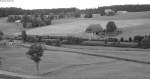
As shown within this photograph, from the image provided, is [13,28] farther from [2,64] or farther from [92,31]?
[2,64]

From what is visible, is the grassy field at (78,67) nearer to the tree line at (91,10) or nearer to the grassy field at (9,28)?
the grassy field at (9,28)

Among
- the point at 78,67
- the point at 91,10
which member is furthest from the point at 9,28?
the point at 78,67

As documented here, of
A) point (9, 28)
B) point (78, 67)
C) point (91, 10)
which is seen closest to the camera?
point (78, 67)

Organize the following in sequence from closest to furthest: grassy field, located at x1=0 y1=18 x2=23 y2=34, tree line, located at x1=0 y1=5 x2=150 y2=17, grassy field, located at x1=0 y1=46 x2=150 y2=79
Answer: grassy field, located at x1=0 y1=46 x2=150 y2=79
grassy field, located at x1=0 y1=18 x2=23 y2=34
tree line, located at x1=0 y1=5 x2=150 y2=17

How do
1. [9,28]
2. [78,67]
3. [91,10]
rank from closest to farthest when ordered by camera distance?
[78,67] → [9,28] → [91,10]

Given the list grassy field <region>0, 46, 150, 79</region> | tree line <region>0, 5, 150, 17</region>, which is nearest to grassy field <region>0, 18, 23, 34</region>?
tree line <region>0, 5, 150, 17</region>

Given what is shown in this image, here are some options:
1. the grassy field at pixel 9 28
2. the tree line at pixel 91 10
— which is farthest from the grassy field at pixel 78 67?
the tree line at pixel 91 10

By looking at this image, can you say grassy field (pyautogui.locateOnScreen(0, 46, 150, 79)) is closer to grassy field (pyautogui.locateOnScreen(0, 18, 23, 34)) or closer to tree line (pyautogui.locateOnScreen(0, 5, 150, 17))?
grassy field (pyautogui.locateOnScreen(0, 18, 23, 34))

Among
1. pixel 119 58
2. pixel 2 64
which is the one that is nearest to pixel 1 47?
pixel 2 64

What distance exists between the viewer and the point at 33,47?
38469mm

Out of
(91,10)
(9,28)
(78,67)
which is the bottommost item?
(9,28)

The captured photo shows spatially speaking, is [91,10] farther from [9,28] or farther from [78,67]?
[78,67]

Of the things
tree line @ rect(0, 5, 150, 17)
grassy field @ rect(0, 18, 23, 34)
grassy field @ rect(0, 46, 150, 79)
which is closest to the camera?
grassy field @ rect(0, 46, 150, 79)

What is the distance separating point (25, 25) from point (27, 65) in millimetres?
86288
